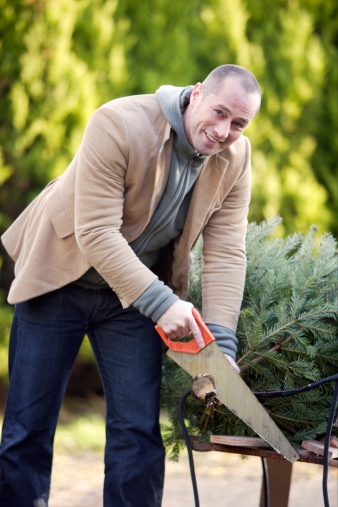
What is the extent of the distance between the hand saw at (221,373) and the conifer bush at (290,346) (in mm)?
191

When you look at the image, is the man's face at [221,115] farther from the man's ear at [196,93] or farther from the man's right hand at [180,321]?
the man's right hand at [180,321]

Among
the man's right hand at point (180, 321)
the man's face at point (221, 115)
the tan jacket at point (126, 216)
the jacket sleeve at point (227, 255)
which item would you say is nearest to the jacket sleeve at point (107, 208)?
the tan jacket at point (126, 216)

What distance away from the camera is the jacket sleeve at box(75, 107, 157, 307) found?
2.42 m

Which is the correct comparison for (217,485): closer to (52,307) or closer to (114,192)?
(52,307)

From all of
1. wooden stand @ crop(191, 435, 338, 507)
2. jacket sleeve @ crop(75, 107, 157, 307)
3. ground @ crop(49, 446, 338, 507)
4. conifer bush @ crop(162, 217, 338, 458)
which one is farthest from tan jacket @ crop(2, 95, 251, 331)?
ground @ crop(49, 446, 338, 507)

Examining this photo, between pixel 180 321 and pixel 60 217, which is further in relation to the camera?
pixel 60 217

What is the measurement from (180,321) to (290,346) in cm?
45

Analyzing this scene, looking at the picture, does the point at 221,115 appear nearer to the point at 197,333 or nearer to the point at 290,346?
the point at 197,333

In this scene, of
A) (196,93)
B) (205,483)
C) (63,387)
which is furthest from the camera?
(205,483)

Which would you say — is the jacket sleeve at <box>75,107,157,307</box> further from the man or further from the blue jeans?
the blue jeans

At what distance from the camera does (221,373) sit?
243 centimetres

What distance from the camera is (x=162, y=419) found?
215 inches

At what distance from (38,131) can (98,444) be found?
6.71 ft

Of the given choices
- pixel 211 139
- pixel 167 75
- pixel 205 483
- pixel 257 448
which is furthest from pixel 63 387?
pixel 167 75
